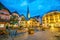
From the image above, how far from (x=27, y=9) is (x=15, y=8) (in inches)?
10.2

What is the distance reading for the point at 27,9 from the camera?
285cm

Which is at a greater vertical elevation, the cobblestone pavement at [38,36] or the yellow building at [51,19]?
the yellow building at [51,19]

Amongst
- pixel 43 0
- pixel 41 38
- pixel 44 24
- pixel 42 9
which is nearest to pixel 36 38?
pixel 41 38

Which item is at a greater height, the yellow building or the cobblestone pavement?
the yellow building

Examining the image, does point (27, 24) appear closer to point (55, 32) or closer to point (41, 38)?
point (41, 38)

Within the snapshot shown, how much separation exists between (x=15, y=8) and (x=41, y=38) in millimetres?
841

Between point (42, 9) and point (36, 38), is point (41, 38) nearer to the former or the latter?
point (36, 38)

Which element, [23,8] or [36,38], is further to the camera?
[23,8]

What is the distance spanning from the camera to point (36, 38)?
2.69 m

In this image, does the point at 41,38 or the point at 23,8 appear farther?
the point at 23,8

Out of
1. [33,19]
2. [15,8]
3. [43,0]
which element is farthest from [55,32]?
[15,8]

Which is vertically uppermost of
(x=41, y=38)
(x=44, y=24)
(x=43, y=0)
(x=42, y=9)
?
(x=43, y=0)

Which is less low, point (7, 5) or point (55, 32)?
point (7, 5)

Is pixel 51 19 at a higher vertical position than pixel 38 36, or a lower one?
higher
